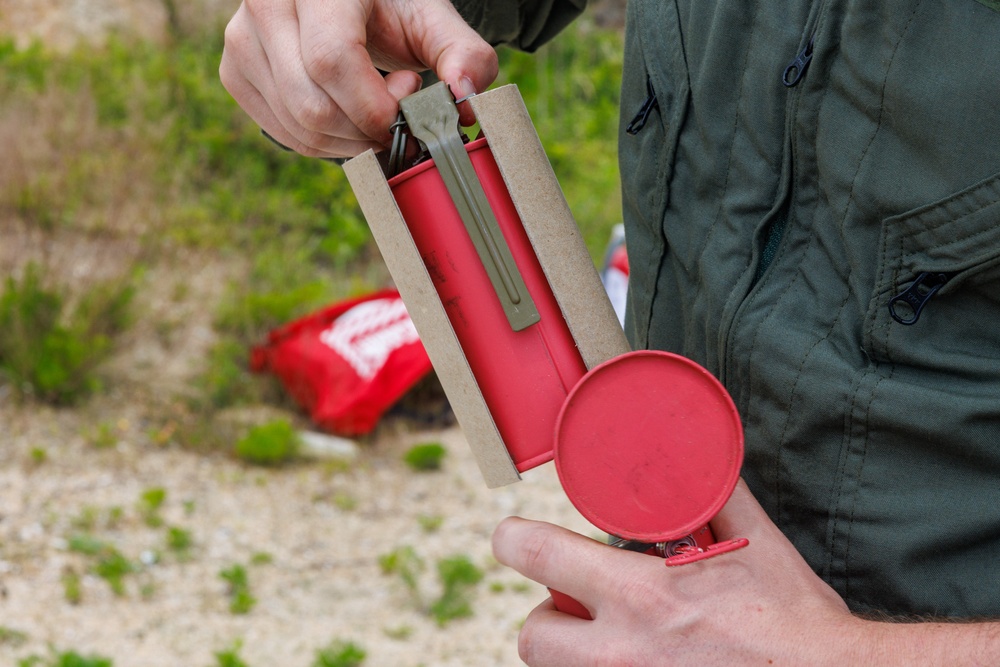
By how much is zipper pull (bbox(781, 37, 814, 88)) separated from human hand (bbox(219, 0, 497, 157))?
35 cm

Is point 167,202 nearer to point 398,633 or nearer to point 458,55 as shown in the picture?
point 398,633

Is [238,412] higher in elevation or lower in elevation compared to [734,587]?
lower

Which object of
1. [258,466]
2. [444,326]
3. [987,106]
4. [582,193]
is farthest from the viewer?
[582,193]

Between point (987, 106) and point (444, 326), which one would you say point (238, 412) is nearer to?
point (444, 326)

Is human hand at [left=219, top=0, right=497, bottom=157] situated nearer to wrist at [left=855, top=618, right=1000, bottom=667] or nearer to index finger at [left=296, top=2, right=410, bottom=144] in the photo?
index finger at [left=296, top=2, right=410, bottom=144]

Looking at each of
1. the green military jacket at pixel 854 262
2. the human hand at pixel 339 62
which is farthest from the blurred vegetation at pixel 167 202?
the green military jacket at pixel 854 262

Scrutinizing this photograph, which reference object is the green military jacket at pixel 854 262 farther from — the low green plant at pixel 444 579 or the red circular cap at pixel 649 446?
the low green plant at pixel 444 579

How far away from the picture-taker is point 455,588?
3.30 m

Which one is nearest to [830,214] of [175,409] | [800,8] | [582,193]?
[800,8]

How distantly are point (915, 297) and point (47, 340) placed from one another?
3496mm

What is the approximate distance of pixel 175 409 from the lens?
155 inches

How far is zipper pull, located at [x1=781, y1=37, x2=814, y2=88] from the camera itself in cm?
99

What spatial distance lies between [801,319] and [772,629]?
0.35 meters

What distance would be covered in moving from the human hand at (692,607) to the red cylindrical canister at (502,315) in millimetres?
130
